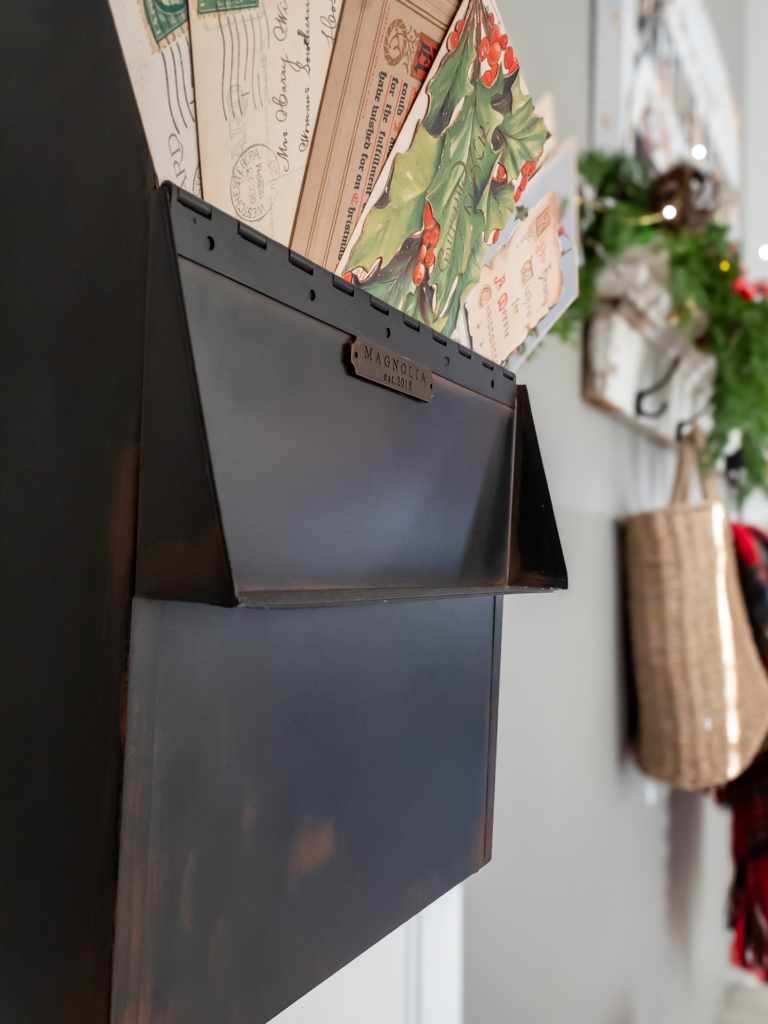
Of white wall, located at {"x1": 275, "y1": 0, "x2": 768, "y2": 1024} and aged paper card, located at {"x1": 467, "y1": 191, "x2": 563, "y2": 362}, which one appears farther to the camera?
white wall, located at {"x1": 275, "y1": 0, "x2": 768, "y2": 1024}

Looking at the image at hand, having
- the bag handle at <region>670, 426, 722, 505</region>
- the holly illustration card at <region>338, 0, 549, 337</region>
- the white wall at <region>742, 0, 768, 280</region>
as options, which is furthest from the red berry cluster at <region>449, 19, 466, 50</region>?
the white wall at <region>742, 0, 768, 280</region>

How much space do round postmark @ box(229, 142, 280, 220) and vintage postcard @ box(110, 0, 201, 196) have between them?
0.02 meters

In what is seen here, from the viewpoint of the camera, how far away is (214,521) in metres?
0.21

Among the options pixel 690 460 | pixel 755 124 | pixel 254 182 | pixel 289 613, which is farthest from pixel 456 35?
pixel 755 124

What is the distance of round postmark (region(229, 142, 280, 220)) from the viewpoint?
0.88 ft

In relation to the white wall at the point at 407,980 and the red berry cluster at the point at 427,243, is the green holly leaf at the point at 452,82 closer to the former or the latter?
the red berry cluster at the point at 427,243

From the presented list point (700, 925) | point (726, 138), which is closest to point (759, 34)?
point (726, 138)

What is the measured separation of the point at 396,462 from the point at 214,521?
4.7 inches

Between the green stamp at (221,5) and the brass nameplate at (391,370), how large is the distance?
0.41ft

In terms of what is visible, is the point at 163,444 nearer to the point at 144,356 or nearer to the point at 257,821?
the point at 144,356

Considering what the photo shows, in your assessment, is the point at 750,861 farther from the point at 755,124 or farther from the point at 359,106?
the point at 755,124

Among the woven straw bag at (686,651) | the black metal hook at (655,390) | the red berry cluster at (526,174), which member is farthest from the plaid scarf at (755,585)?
the red berry cluster at (526,174)

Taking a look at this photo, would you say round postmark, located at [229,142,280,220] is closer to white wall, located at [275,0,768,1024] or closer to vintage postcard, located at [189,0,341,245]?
vintage postcard, located at [189,0,341,245]

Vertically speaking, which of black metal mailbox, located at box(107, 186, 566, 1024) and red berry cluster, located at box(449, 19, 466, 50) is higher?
red berry cluster, located at box(449, 19, 466, 50)
